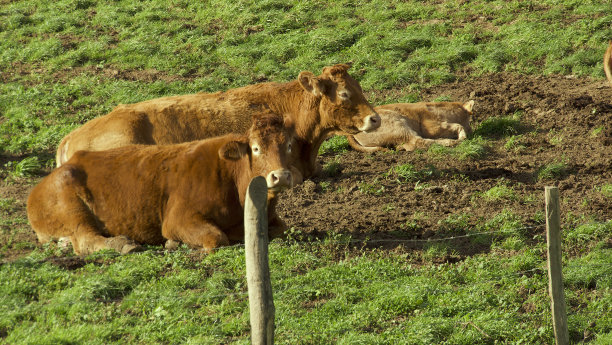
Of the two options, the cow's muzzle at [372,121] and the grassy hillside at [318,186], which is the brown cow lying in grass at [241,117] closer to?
the cow's muzzle at [372,121]

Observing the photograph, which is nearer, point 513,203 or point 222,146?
point 222,146

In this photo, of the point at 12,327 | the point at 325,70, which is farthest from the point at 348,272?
the point at 325,70

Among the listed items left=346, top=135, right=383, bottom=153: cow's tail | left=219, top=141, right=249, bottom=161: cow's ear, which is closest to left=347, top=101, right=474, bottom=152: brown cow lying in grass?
left=346, top=135, right=383, bottom=153: cow's tail

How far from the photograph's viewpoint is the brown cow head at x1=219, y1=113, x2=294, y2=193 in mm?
8844

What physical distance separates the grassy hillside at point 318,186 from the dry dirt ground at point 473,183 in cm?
9

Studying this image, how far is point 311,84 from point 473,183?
9.52 feet

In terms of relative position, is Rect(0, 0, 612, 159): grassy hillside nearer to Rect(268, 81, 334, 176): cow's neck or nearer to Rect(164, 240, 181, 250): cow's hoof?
Rect(268, 81, 334, 176): cow's neck

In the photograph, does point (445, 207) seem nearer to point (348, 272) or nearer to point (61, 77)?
point (348, 272)

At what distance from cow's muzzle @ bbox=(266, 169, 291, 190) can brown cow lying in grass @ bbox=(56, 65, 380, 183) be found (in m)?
2.91

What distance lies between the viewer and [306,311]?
7.55 meters

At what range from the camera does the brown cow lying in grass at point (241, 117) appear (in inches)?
462

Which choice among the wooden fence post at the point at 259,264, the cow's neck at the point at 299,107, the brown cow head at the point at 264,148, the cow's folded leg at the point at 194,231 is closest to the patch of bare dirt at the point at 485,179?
the cow's neck at the point at 299,107

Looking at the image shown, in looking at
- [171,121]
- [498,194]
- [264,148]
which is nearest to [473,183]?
[498,194]

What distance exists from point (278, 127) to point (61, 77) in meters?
9.65
